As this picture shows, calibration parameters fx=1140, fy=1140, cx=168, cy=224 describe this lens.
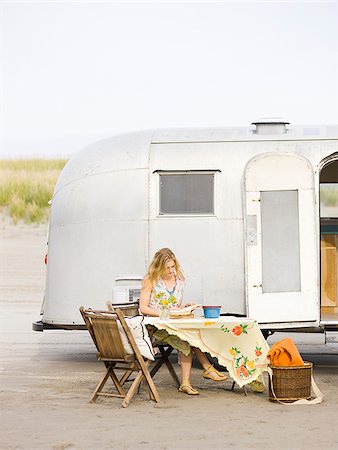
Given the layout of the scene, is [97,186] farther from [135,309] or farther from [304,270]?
[304,270]

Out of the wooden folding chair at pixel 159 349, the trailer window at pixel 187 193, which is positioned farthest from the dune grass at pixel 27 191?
the wooden folding chair at pixel 159 349

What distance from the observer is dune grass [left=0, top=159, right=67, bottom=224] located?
29797mm

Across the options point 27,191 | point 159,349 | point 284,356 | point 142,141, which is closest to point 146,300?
point 159,349

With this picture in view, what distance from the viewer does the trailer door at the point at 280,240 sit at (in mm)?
11438

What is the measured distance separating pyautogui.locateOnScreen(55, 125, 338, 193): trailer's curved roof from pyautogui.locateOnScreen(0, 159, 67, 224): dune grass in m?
17.0

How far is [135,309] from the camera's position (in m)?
11.3

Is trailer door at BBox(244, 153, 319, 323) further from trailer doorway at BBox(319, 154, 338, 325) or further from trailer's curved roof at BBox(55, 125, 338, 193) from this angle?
trailer doorway at BBox(319, 154, 338, 325)

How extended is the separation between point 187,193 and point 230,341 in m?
2.13

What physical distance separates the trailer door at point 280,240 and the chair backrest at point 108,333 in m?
2.06

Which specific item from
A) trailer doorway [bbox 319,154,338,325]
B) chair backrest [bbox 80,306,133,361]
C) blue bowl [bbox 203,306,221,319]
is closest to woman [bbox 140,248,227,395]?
blue bowl [bbox 203,306,221,319]

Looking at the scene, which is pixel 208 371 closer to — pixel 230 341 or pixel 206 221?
pixel 230 341

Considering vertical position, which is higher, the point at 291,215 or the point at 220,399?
the point at 291,215

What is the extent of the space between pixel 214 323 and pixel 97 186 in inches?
106

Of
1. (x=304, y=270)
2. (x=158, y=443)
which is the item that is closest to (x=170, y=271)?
(x=304, y=270)
